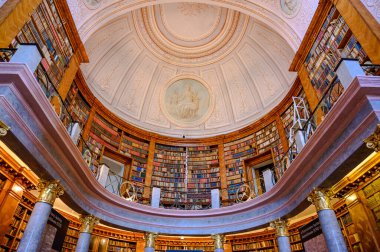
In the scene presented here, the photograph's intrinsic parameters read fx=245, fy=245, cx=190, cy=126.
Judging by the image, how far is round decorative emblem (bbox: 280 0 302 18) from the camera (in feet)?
21.7

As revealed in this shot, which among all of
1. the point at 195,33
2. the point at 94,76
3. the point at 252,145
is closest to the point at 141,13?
the point at 195,33

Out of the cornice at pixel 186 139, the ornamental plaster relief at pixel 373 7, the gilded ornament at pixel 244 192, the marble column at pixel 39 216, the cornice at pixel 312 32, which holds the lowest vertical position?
the marble column at pixel 39 216

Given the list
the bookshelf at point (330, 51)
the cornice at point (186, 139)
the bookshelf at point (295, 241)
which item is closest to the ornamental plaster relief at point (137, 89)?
the cornice at point (186, 139)

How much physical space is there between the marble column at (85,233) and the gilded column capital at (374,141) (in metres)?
5.51

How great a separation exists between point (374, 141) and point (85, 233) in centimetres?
566

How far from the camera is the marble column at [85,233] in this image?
5.36 meters

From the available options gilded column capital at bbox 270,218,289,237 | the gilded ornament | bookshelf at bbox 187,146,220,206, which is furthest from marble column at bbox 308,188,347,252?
bookshelf at bbox 187,146,220,206

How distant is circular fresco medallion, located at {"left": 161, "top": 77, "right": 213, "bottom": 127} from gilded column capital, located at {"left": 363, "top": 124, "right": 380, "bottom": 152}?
23.9ft

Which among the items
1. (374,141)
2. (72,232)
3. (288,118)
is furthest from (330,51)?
(72,232)

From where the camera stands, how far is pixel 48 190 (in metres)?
4.31

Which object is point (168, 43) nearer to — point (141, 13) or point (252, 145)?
point (141, 13)

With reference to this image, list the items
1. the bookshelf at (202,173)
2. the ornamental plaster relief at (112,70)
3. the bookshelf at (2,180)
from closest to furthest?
the bookshelf at (2,180) → the bookshelf at (202,173) → the ornamental plaster relief at (112,70)

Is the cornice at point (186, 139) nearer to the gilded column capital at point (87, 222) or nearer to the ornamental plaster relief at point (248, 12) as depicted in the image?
the ornamental plaster relief at point (248, 12)

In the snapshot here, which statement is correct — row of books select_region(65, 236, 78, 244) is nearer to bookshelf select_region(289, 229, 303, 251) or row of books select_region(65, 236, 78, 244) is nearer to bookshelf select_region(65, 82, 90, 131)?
bookshelf select_region(65, 82, 90, 131)
